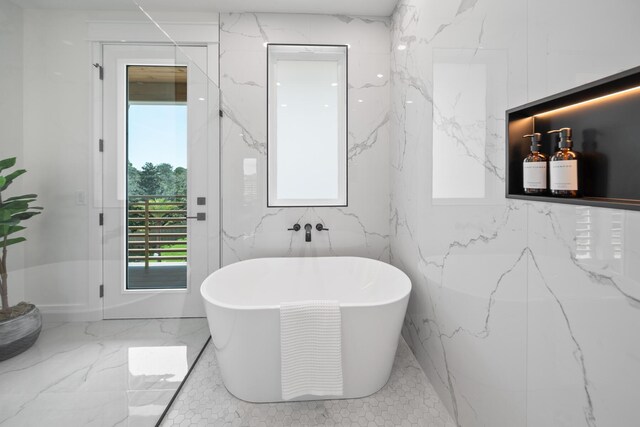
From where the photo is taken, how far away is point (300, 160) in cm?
275

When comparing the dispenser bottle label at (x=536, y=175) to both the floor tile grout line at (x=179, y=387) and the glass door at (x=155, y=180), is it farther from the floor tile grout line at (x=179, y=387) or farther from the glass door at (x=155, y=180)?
the floor tile grout line at (x=179, y=387)

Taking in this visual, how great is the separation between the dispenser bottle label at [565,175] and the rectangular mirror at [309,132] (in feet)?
6.21

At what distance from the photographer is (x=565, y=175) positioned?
0.83 m

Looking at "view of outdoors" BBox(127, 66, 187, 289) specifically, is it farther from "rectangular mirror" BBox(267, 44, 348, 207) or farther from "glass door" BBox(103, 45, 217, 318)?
"rectangular mirror" BBox(267, 44, 348, 207)

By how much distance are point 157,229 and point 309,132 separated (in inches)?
62.1

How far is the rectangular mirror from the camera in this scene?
2705mm

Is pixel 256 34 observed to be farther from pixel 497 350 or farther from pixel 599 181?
pixel 497 350

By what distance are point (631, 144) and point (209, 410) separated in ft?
6.80

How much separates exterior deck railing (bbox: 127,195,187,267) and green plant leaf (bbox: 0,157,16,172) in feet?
2.04

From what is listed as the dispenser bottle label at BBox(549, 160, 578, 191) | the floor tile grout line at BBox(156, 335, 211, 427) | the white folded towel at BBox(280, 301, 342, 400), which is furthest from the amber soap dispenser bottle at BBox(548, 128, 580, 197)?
the floor tile grout line at BBox(156, 335, 211, 427)

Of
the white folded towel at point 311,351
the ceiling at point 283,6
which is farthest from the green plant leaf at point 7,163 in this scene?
the ceiling at point 283,6

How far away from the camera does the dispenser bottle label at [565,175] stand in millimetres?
816

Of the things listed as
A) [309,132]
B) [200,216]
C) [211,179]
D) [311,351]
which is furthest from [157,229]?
[309,132]

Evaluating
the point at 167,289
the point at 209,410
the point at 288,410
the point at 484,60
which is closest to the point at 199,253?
the point at 167,289
